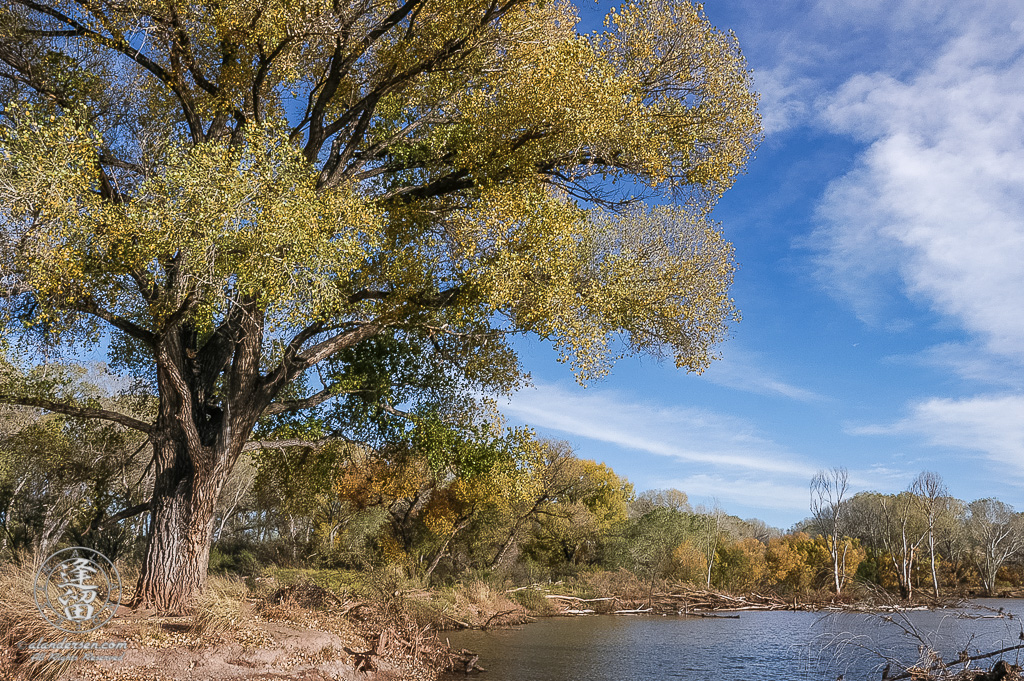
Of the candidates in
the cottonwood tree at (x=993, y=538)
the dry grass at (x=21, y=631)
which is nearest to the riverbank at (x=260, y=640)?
the dry grass at (x=21, y=631)

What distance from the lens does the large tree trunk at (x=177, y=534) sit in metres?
11.9

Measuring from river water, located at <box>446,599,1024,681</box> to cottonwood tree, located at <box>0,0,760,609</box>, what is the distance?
6264 millimetres

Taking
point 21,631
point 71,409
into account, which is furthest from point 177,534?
point 71,409

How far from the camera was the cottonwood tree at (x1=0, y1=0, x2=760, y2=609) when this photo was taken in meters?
10.3

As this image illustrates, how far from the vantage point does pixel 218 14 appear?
1125 centimetres

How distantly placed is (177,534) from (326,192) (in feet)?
22.7

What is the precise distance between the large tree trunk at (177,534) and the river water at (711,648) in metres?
5.89

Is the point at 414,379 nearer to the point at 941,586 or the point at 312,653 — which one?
the point at 312,653

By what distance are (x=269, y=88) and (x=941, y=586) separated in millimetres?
60555

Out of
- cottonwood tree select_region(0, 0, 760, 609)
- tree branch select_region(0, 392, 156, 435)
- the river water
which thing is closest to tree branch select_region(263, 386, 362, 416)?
cottonwood tree select_region(0, 0, 760, 609)

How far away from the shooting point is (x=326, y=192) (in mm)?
12336

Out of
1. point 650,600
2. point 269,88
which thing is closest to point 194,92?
point 269,88

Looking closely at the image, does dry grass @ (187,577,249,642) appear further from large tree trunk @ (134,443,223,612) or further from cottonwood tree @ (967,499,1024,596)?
cottonwood tree @ (967,499,1024,596)

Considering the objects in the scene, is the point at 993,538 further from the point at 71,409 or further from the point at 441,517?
the point at 71,409
